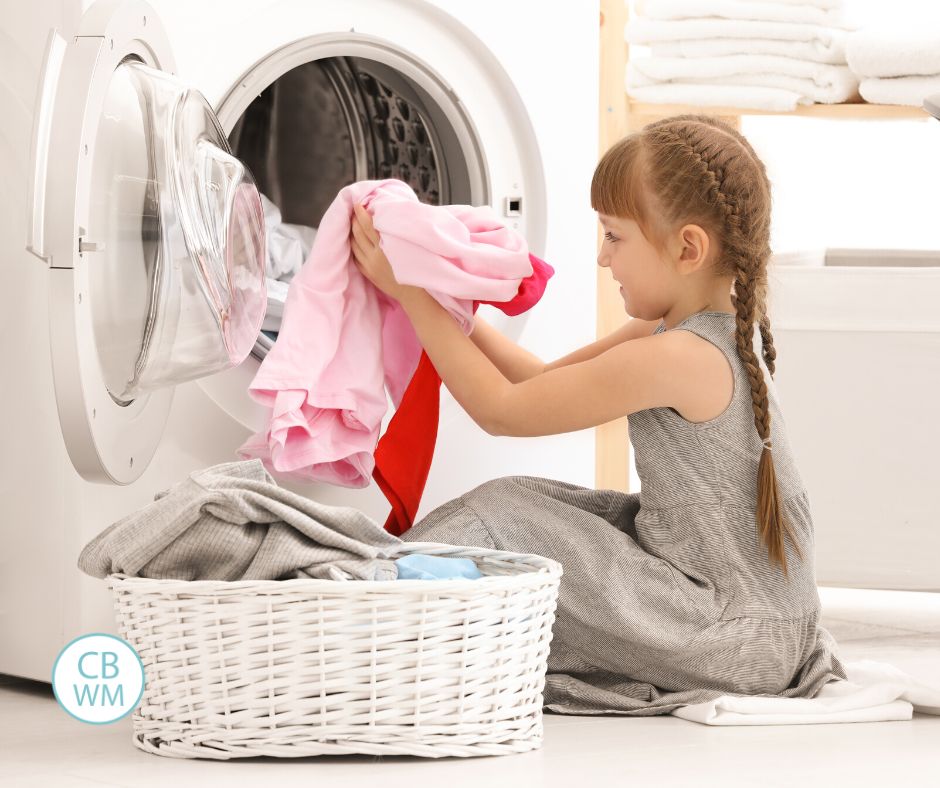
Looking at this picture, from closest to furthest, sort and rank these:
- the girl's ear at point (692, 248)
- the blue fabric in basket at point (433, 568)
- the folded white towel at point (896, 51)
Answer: the blue fabric in basket at point (433, 568) < the girl's ear at point (692, 248) < the folded white towel at point (896, 51)

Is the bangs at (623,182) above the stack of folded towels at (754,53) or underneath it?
underneath

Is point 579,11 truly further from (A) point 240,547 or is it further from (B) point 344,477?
(A) point 240,547

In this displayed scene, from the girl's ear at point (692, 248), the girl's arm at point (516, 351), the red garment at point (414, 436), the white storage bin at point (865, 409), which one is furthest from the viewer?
the white storage bin at point (865, 409)

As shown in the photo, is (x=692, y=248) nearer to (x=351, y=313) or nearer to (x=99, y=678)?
(x=351, y=313)

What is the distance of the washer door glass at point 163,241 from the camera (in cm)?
116

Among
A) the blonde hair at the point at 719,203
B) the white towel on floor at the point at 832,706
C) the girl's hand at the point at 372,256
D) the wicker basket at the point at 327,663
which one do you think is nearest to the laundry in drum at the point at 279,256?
the girl's hand at the point at 372,256

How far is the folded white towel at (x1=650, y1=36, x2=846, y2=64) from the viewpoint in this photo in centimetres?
212

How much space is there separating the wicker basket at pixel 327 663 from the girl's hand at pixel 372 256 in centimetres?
41

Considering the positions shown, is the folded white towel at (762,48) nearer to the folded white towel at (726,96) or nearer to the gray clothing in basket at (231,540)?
the folded white towel at (726,96)

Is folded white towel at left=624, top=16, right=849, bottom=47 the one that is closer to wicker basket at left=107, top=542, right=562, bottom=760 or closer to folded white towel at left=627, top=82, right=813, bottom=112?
folded white towel at left=627, top=82, right=813, bottom=112

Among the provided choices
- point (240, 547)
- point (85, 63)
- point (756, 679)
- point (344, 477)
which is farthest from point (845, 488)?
point (85, 63)

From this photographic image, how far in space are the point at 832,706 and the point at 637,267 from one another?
474 millimetres

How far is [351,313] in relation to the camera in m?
1.41

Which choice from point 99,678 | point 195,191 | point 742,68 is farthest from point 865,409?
point 99,678
